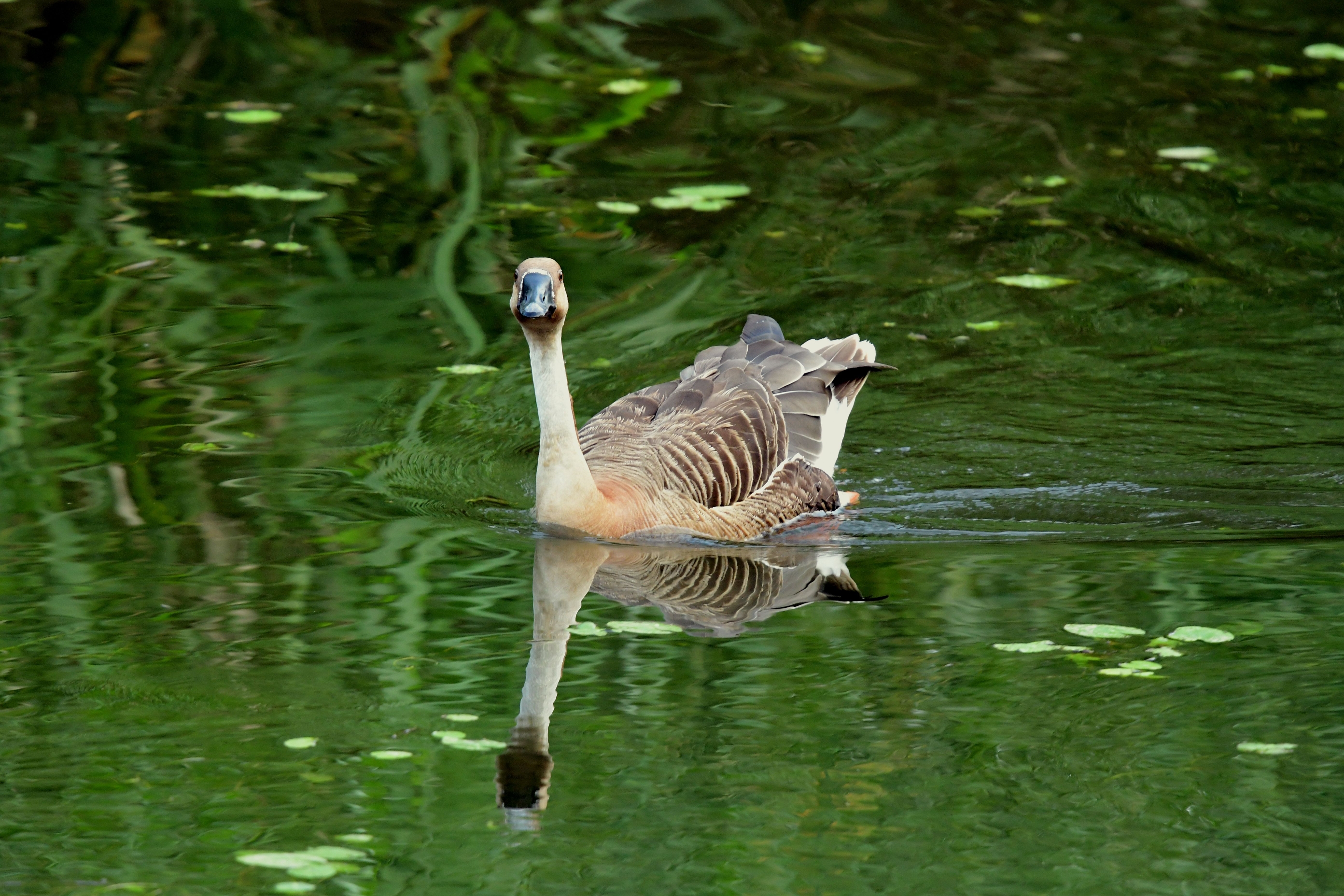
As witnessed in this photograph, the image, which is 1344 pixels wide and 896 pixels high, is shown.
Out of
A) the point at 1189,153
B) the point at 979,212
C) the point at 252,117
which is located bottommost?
the point at 979,212

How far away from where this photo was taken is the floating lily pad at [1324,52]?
56.8 ft

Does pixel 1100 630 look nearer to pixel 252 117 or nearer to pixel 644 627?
pixel 644 627

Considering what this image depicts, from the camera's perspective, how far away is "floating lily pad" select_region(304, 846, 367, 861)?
5465mm

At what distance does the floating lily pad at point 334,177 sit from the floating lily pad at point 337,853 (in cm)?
922

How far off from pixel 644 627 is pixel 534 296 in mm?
1547

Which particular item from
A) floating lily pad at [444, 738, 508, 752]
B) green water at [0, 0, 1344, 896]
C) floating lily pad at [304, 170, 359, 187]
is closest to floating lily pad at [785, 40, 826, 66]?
green water at [0, 0, 1344, 896]

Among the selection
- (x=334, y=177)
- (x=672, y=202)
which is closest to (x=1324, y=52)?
(x=672, y=202)

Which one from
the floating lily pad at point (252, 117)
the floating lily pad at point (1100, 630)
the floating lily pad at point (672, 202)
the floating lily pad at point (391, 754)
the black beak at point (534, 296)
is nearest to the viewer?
the floating lily pad at point (391, 754)

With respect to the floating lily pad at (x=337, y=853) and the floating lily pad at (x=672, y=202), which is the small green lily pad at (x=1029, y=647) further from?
the floating lily pad at (x=672, y=202)

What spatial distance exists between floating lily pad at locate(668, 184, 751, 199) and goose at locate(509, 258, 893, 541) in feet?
10.8

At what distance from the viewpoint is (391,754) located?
618cm

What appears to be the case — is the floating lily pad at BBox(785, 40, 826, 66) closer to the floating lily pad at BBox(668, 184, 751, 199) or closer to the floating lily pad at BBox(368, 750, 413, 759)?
the floating lily pad at BBox(668, 184, 751, 199)

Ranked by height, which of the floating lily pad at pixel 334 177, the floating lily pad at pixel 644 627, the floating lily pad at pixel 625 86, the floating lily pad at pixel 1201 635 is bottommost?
the floating lily pad at pixel 644 627

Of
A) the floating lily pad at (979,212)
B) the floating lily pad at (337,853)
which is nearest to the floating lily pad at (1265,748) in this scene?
the floating lily pad at (337,853)
